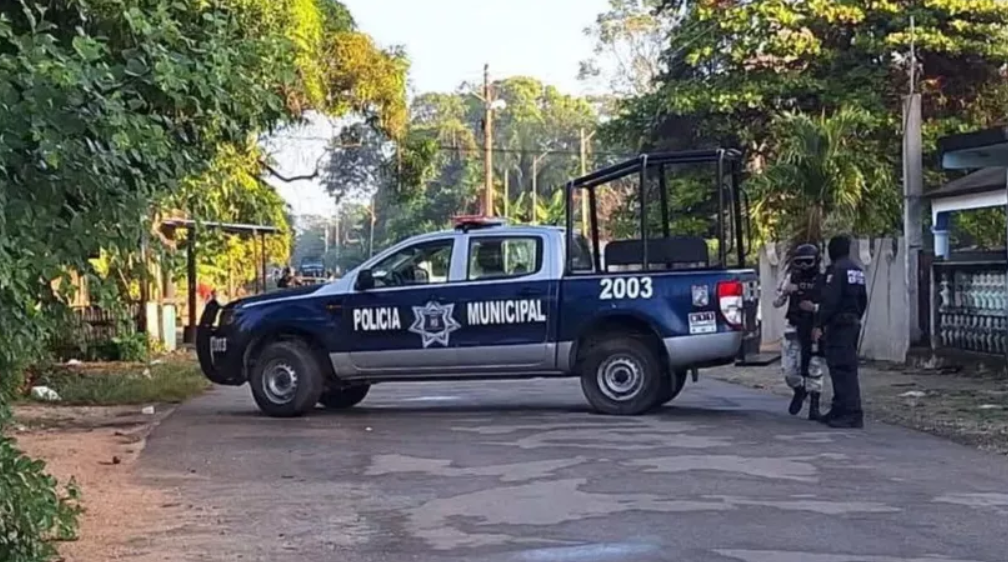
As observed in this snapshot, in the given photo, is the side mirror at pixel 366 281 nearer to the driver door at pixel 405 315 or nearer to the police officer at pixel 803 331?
the driver door at pixel 405 315

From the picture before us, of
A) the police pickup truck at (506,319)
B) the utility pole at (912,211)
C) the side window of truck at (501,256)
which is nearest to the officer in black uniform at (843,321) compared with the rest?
the police pickup truck at (506,319)

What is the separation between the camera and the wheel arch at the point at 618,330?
1367cm

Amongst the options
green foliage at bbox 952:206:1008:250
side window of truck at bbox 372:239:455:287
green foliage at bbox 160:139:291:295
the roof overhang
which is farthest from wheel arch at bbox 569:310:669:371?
green foliage at bbox 952:206:1008:250

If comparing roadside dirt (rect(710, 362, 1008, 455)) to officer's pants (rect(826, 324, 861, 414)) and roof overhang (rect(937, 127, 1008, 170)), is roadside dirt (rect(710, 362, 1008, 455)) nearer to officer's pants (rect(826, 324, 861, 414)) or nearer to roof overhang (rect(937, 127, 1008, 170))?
officer's pants (rect(826, 324, 861, 414))

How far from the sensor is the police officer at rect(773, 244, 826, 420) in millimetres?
13133

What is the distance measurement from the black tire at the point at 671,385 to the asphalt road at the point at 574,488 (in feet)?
0.64

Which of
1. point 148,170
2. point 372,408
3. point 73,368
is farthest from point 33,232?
point 73,368

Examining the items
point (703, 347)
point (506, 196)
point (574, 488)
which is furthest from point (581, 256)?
point (506, 196)

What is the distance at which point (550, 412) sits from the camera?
1457 cm

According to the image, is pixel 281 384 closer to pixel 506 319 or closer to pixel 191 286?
pixel 506 319

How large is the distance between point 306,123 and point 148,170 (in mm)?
22390

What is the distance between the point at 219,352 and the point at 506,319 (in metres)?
3.20

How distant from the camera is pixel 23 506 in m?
6.00

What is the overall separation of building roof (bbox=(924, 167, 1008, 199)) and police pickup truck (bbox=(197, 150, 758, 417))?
9327 millimetres
